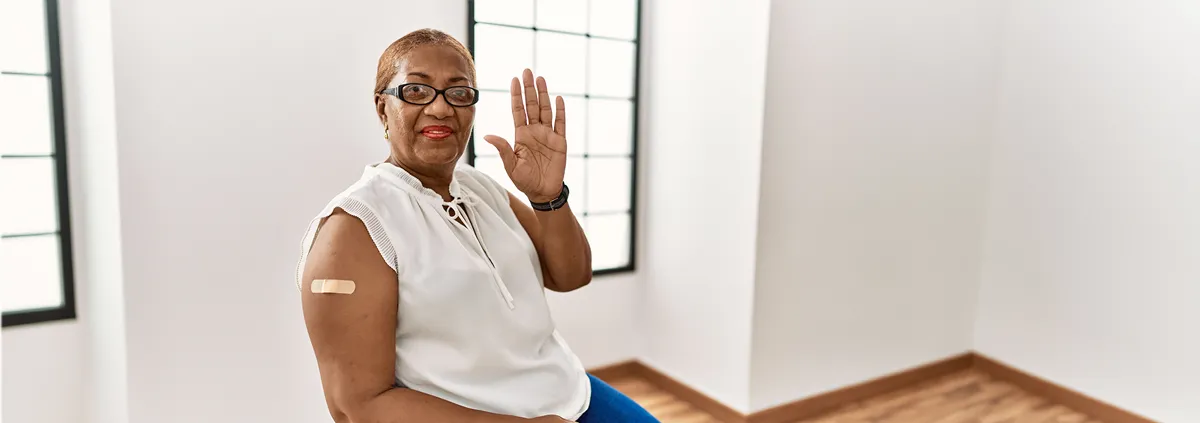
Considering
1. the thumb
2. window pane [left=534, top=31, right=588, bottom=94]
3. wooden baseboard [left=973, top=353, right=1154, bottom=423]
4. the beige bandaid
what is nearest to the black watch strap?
the thumb

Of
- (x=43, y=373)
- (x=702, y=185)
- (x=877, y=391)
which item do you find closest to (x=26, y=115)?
(x=43, y=373)

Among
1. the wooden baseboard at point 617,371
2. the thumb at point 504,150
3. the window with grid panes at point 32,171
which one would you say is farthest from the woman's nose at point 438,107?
the wooden baseboard at point 617,371

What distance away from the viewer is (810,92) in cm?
275

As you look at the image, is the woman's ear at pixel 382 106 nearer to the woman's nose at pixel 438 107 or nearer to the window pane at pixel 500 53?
the woman's nose at pixel 438 107

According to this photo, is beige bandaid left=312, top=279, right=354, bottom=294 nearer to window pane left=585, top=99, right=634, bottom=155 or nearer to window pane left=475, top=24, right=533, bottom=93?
window pane left=475, top=24, right=533, bottom=93

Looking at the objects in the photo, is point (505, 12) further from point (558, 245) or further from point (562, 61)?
point (558, 245)

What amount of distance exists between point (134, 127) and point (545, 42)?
60.7 inches

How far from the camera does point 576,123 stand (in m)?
3.20

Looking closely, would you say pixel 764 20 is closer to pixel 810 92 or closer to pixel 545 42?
pixel 810 92

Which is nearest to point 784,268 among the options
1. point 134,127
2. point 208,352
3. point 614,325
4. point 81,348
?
point 614,325

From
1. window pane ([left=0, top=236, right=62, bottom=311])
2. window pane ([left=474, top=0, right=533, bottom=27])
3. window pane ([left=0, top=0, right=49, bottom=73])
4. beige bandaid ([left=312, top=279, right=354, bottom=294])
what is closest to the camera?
beige bandaid ([left=312, top=279, right=354, bottom=294])

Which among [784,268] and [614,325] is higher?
[784,268]

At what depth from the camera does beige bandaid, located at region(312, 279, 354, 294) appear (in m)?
1.09

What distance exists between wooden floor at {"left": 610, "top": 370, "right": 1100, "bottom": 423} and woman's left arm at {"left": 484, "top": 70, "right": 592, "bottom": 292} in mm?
1709
